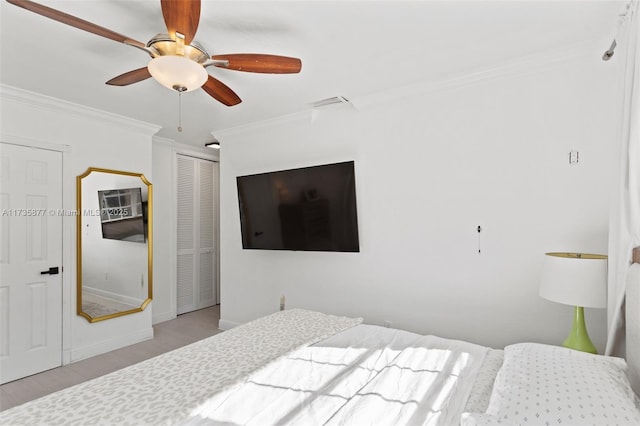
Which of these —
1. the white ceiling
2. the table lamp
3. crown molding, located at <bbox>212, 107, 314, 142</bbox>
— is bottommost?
the table lamp

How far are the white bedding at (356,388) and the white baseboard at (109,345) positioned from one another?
278cm

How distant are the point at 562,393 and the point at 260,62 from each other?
1.99 metres

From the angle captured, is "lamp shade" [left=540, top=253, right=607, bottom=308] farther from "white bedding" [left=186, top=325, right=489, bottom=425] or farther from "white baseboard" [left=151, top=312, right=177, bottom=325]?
"white baseboard" [left=151, top=312, right=177, bottom=325]

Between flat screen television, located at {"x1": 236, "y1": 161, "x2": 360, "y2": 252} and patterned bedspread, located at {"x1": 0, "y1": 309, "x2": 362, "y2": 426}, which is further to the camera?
flat screen television, located at {"x1": 236, "y1": 161, "x2": 360, "y2": 252}

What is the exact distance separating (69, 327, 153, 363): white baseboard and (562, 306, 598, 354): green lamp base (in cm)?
402

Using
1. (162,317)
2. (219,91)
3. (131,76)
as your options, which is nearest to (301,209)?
(219,91)

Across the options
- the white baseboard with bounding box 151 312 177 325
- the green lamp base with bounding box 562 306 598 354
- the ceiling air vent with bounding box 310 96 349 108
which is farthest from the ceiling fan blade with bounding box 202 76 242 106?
the white baseboard with bounding box 151 312 177 325

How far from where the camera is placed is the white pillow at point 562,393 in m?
1.00

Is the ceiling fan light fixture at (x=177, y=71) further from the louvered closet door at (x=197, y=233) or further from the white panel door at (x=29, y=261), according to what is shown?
the louvered closet door at (x=197, y=233)

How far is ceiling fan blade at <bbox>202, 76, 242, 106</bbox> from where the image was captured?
214 cm

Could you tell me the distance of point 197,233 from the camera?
16.6 ft

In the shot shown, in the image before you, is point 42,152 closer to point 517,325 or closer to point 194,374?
point 194,374

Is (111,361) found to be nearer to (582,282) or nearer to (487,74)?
(582,282)

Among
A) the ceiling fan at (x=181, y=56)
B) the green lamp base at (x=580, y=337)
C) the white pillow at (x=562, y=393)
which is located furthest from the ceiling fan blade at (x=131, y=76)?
the green lamp base at (x=580, y=337)
